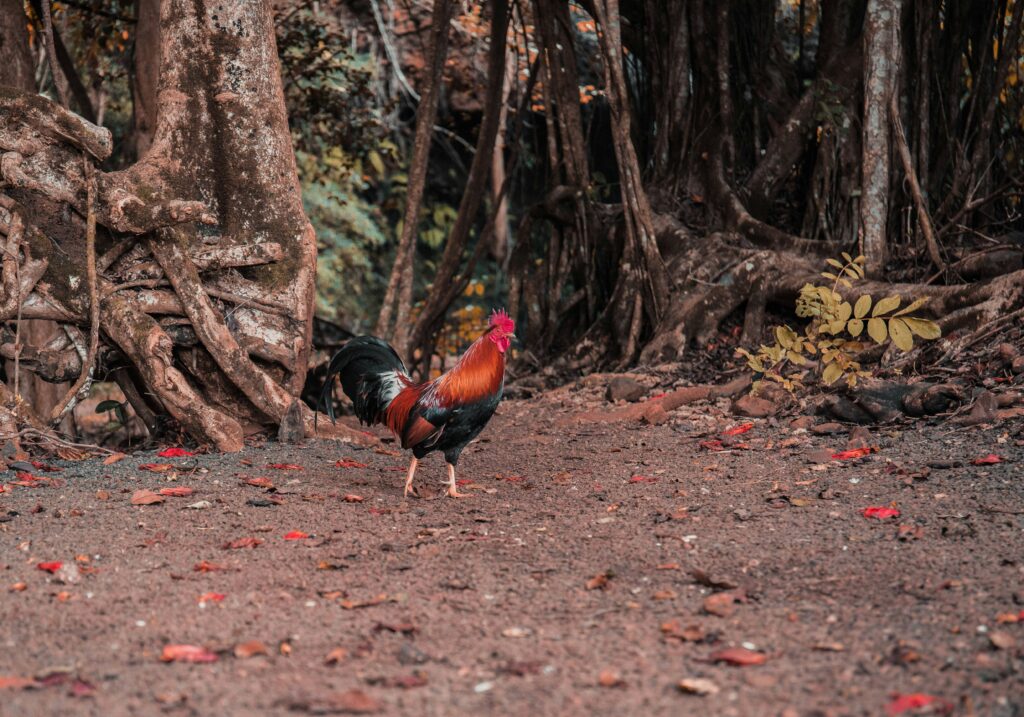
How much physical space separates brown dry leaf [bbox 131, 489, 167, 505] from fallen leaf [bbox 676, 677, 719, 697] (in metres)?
2.67

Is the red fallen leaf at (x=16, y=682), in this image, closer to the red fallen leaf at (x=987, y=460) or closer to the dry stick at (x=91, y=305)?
the dry stick at (x=91, y=305)

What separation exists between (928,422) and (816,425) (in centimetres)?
60

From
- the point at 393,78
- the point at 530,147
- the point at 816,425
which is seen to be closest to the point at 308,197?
the point at 393,78

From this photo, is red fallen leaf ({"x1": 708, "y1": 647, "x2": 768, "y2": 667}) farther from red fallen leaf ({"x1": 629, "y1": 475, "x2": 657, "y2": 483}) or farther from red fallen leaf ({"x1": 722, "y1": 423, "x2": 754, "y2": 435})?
red fallen leaf ({"x1": 722, "y1": 423, "x2": 754, "y2": 435})

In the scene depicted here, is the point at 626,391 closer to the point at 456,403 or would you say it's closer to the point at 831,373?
the point at 831,373

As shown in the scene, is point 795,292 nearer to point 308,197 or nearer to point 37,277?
point 37,277

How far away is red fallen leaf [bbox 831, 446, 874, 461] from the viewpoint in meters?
5.17

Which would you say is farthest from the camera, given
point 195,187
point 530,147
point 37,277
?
point 530,147

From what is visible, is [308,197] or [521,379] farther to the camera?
[308,197]

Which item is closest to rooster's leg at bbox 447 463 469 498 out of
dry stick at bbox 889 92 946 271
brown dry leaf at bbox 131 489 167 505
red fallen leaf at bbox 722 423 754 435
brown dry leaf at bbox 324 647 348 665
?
brown dry leaf at bbox 131 489 167 505

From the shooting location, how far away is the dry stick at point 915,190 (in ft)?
22.7

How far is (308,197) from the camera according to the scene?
13906 millimetres

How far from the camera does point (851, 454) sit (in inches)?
205

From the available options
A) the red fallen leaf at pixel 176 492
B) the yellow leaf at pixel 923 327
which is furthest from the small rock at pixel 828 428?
the red fallen leaf at pixel 176 492
